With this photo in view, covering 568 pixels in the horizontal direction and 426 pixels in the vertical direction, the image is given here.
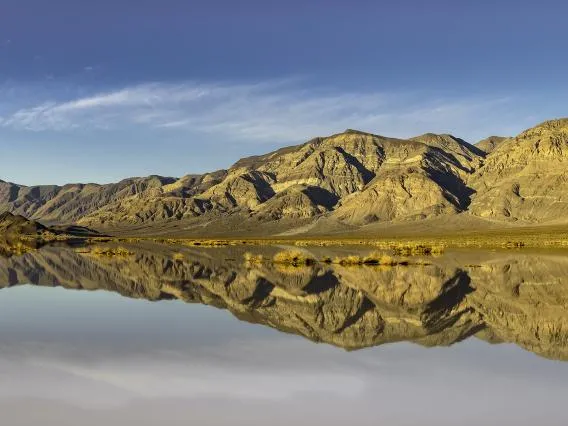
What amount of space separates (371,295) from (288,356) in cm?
1292

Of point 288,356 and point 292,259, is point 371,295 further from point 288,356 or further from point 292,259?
point 292,259

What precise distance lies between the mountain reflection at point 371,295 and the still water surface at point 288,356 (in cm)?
11

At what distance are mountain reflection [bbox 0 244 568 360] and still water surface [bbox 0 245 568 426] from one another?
A: 0.38 ft

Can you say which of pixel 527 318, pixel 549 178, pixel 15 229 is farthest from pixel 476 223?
pixel 527 318

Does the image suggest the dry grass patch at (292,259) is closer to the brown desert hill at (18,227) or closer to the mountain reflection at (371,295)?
the mountain reflection at (371,295)

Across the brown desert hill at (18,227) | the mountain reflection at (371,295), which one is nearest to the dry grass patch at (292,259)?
the mountain reflection at (371,295)

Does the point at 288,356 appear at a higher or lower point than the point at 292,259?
higher

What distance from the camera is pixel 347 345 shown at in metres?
15.1

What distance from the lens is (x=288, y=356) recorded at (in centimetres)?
1377

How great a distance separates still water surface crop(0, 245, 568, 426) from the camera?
9.52 metres

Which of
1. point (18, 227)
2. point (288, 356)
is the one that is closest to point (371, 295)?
point (288, 356)

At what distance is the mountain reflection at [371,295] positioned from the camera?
1703 cm

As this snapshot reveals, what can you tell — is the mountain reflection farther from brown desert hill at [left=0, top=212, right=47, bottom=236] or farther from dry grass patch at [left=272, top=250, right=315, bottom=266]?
brown desert hill at [left=0, top=212, right=47, bottom=236]

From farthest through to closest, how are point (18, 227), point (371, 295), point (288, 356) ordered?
1. point (18, 227)
2. point (371, 295)
3. point (288, 356)
